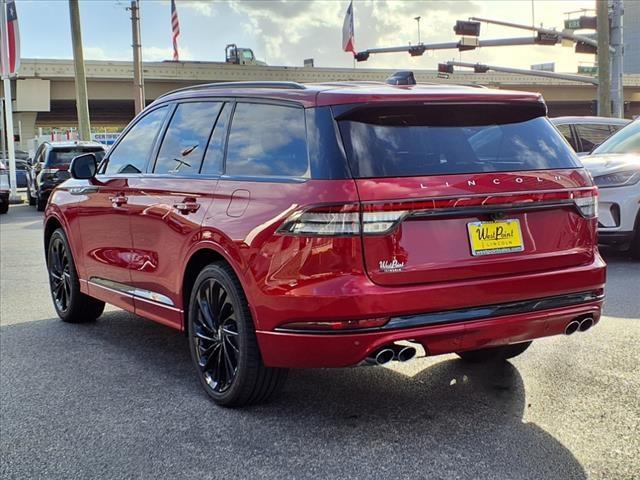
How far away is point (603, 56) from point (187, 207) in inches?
875

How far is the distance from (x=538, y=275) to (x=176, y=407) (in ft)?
6.92

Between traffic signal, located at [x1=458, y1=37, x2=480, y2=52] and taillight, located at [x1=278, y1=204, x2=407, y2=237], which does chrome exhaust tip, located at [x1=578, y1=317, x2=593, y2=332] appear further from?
traffic signal, located at [x1=458, y1=37, x2=480, y2=52]

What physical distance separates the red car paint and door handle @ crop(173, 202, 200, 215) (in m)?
0.02

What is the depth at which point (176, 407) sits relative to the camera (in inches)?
168

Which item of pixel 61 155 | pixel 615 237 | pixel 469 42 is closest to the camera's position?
pixel 615 237

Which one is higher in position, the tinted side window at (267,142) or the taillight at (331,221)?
the tinted side window at (267,142)

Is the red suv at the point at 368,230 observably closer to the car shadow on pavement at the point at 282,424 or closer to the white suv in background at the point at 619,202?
the car shadow on pavement at the point at 282,424

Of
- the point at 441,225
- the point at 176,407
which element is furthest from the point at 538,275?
the point at 176,407

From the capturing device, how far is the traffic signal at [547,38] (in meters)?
31.9

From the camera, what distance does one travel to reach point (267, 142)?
4066mm

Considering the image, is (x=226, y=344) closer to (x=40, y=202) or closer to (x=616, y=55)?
(x=40, y=202)

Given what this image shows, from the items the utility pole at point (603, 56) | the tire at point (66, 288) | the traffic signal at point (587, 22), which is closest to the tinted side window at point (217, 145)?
the tire at point (66, 288)

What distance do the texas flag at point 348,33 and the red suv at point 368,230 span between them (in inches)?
1427

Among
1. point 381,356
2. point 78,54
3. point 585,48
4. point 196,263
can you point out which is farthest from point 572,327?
point 585,48
